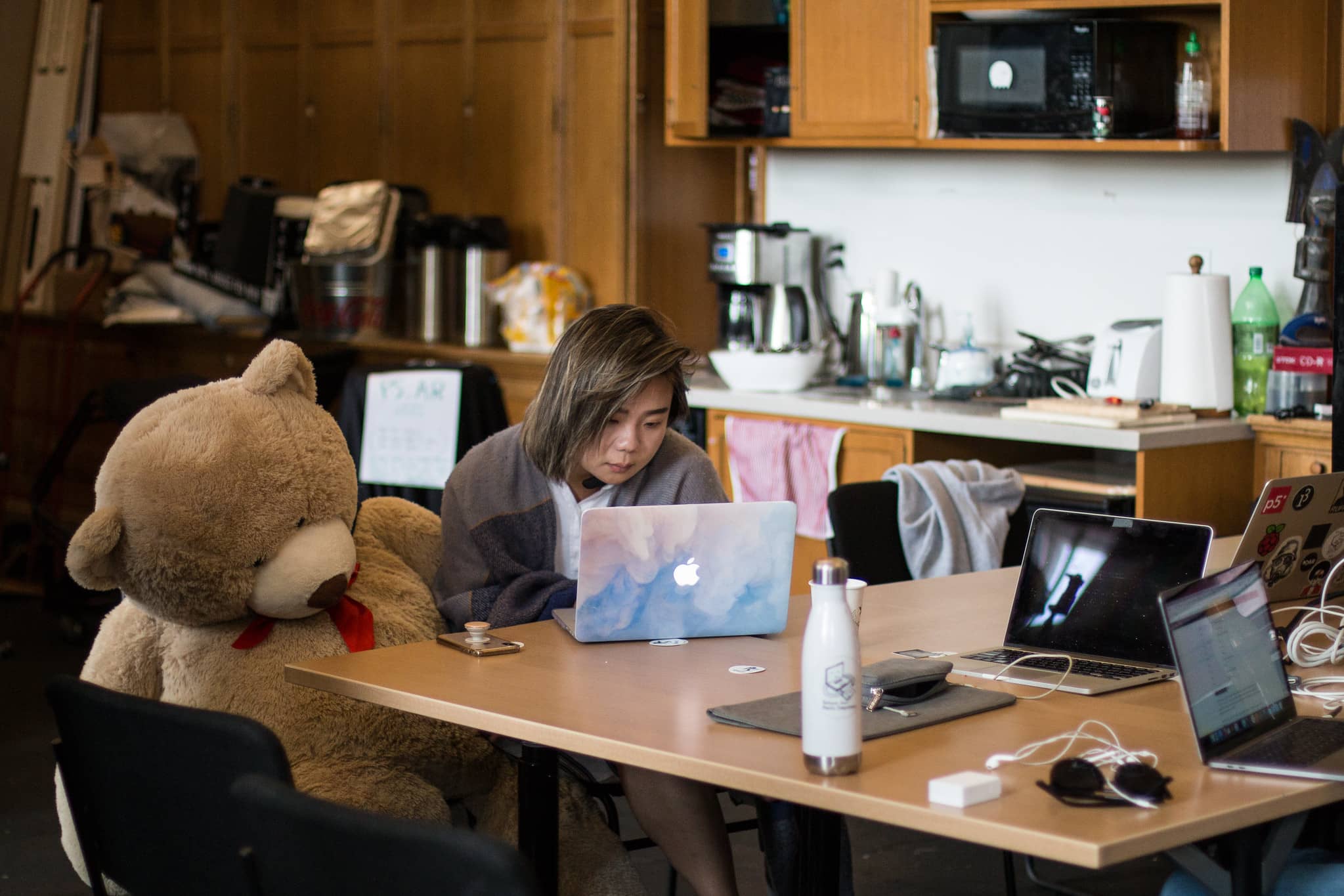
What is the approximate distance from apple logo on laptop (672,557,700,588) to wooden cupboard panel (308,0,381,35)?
176 inches

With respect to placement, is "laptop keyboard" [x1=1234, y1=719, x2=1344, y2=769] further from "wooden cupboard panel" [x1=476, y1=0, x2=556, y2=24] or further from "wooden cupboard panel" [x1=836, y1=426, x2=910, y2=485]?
"wooden cupboard panel" [x1=476, y1=0, x2=556, y2=24]

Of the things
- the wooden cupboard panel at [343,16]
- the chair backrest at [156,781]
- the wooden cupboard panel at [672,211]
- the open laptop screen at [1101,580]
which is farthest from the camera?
the wooden cupboard panel at [343,16]

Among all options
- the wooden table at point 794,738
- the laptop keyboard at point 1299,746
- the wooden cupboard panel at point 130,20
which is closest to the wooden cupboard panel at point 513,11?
the wooden cupboard panel at point 130,20

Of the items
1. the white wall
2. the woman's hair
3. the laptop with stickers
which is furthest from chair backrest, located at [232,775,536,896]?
the white wall

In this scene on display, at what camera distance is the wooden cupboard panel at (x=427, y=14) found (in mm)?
5840

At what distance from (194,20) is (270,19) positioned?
0.50 meters

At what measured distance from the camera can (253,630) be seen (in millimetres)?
2225

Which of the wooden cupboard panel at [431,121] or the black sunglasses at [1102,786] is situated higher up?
the wooden cupboard panel at [431,121]

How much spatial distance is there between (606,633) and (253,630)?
0.50 m

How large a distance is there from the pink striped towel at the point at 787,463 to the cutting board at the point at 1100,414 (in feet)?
1.88

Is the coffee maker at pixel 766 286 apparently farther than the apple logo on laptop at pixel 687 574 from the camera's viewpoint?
Yes

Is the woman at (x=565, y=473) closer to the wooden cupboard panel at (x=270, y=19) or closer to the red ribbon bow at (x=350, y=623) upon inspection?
the red ribbon bow at (x=350, y=623)

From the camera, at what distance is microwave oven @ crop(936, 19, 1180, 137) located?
3.97 metres

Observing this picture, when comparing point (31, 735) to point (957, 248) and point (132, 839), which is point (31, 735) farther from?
point (957, 248)
